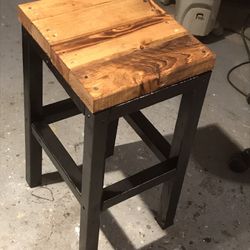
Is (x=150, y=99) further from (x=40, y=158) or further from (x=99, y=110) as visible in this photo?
(x=40, y=158)

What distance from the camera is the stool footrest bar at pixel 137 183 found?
3.69 ft

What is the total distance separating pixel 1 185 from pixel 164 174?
0.48 m

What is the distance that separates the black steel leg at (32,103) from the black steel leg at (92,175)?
0.84 feet

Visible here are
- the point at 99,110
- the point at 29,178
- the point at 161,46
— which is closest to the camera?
the point at 99,110

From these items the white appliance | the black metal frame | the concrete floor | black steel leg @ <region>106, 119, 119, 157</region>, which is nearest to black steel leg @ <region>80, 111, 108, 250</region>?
the black metal frame

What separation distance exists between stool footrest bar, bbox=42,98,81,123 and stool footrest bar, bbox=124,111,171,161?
14 cm

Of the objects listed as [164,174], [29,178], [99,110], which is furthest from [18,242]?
[99,110]

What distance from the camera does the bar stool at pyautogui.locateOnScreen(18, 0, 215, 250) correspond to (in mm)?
956

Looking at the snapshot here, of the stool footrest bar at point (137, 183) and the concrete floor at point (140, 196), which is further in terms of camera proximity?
the concrete floor at point (140, 196)

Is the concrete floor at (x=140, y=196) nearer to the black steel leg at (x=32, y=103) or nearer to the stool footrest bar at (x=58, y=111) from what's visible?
the black steel leg at (x=32, y=103)

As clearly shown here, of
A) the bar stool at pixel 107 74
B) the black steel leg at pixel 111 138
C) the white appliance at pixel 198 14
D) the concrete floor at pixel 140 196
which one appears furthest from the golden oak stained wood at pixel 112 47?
the white appliance at pixel 198 14

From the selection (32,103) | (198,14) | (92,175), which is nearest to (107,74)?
(92,175)

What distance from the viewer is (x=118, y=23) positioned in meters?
1.07

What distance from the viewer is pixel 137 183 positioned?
116 centimetres
